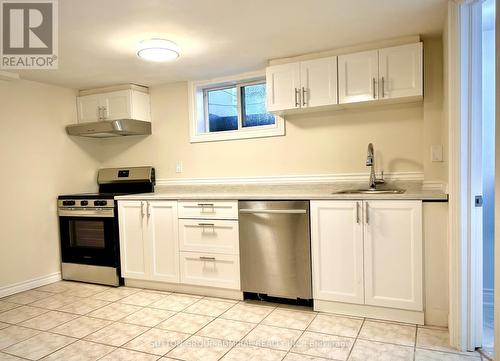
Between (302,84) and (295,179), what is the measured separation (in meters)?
0.88

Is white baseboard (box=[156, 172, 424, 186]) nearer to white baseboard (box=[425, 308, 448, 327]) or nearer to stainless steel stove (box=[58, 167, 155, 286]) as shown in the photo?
stainless steel stove (box=[58, 167, 155, 286])

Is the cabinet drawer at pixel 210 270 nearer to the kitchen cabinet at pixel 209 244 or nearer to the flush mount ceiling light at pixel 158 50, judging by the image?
the kitchen cabinet at pixel 209 244

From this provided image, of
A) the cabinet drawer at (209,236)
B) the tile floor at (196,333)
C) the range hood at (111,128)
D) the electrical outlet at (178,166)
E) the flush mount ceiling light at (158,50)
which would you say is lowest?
the tile floor at (196,333)

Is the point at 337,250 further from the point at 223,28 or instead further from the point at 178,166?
the point at 178,166

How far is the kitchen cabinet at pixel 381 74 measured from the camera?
272 centimetres

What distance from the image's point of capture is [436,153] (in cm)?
284

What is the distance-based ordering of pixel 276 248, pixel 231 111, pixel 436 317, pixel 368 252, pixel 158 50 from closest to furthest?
pixel 436 317
pixel 368 252
pixel 158 50
pixel 276 248
pixel 231 111

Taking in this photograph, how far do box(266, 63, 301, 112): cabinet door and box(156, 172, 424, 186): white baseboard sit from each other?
681 mm

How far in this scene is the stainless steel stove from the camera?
11.6 ft

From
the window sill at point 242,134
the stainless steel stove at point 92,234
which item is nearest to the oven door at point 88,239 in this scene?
the stainless steel stove at point 92,234

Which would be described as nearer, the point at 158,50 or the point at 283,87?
the point at 158,50

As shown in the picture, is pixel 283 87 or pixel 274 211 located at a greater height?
pixel 283 87

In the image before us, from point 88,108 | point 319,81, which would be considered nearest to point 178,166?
point 88,108
